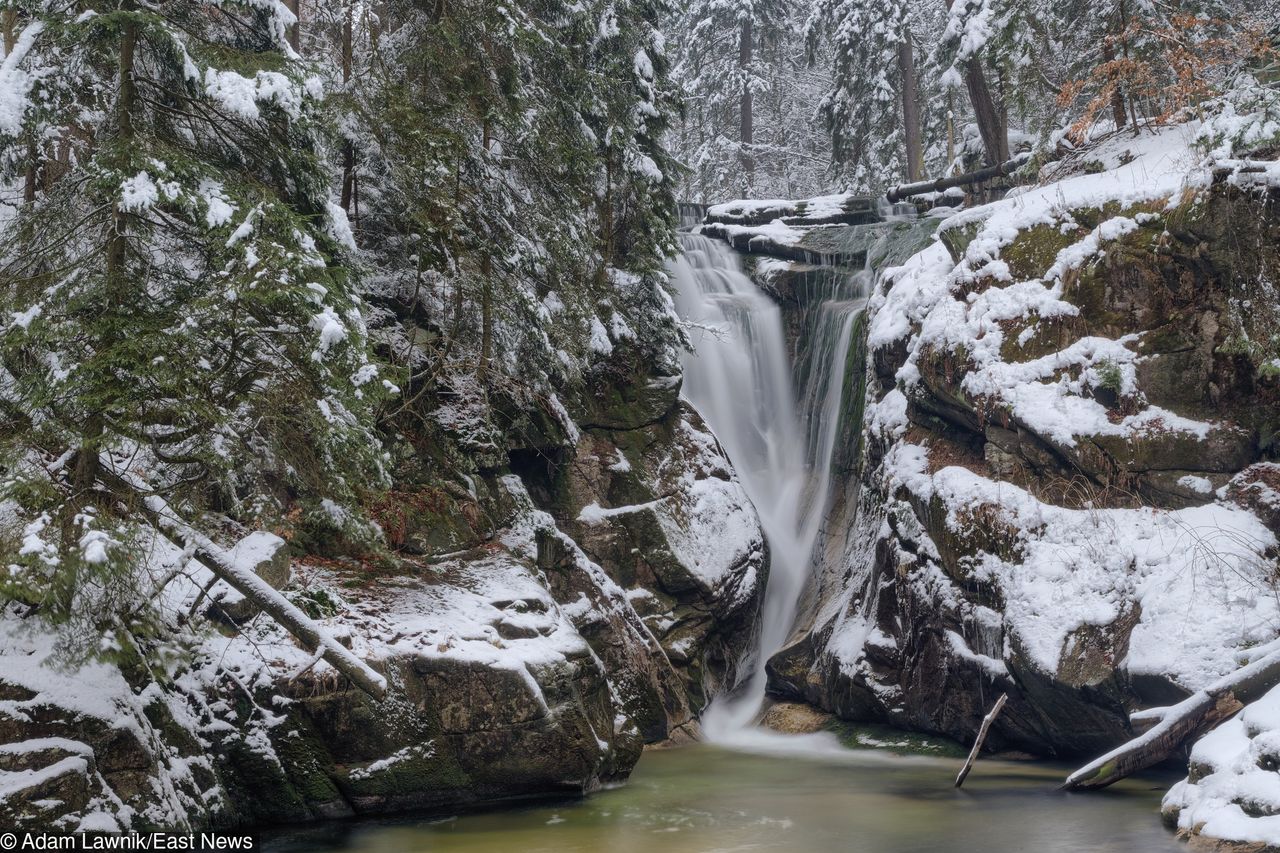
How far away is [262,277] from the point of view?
617 centimetres

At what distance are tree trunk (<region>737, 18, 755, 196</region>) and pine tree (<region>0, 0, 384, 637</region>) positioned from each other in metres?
26.3

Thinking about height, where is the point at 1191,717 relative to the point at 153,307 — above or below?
below

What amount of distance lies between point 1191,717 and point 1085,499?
2.83 m

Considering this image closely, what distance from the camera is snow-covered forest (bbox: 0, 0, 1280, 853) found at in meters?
6.43

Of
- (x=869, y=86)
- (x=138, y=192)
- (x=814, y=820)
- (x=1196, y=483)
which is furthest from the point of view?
(x=869, y=86)

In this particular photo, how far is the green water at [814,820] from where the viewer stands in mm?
7512

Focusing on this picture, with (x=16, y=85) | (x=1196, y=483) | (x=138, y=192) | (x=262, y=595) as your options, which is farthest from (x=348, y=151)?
(x=1196, y=483)

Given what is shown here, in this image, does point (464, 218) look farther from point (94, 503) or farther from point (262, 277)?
point (94, 503)

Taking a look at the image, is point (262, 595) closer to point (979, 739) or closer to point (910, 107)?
point (979, 739)

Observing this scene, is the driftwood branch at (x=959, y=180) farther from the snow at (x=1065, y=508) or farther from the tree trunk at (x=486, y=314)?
the tree trunk at (x=486, y=314)

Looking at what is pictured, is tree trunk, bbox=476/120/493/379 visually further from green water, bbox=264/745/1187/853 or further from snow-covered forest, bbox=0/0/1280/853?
green water, bbox=264/745/1187/853

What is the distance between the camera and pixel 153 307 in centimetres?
661

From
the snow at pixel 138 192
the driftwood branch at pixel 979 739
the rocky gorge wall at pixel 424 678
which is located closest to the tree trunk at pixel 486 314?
the rocky gorge wall at pixel 424 678

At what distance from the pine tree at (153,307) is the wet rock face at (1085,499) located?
687cm
